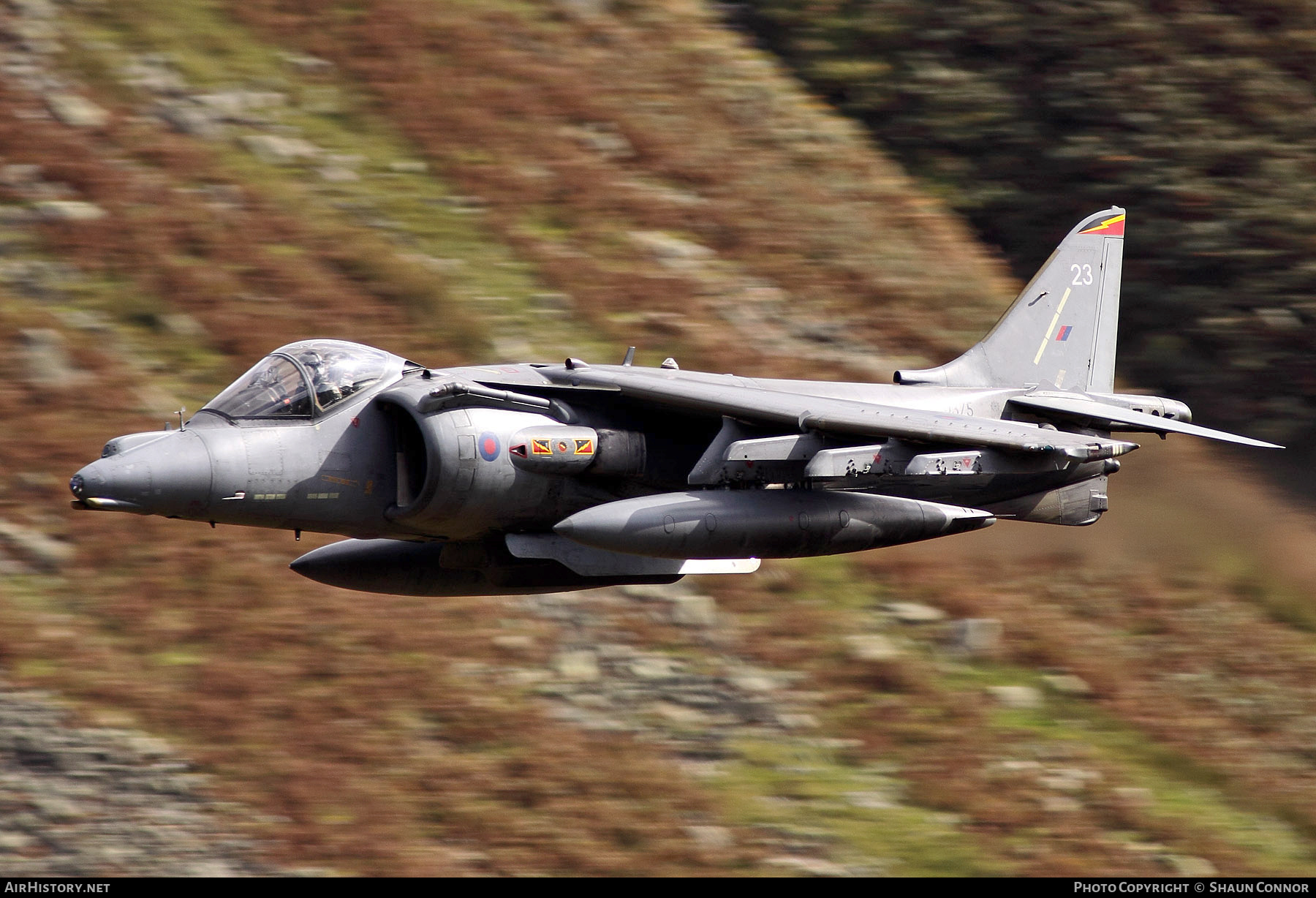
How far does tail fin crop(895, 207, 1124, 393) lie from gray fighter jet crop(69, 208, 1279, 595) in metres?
1.91

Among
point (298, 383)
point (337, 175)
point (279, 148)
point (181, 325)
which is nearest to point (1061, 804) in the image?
point (298, 383)

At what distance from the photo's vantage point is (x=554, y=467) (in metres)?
12.1

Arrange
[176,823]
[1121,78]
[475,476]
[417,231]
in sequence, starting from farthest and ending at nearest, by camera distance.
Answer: [1121,78] < [417,231] < [176,823] < [475,476]

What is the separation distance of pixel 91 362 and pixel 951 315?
13.5 metres

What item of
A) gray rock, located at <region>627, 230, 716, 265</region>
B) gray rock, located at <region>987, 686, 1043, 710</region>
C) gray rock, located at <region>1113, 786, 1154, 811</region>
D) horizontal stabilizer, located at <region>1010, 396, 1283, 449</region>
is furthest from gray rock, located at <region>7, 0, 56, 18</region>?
gray rock, located at <region>1113, 786, 1154, 811</region>

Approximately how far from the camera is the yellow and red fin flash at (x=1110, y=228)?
16.2 metres

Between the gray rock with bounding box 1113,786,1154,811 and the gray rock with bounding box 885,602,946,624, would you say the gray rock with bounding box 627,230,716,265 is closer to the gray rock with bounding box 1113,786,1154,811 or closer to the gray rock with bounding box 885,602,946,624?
the gray rock with bounding box 885,602,946,624

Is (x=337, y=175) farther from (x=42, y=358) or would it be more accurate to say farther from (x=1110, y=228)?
(x=1110, y=228)

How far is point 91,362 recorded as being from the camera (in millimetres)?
17500

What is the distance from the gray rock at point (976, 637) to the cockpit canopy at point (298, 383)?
10.1 meters

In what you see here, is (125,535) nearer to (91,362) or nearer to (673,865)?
(91,362)

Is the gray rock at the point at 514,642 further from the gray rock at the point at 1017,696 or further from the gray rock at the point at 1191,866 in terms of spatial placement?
the gray rock at the point at 1191,866

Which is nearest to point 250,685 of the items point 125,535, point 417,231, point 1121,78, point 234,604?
point 234,604

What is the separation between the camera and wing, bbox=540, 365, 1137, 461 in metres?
12.0
